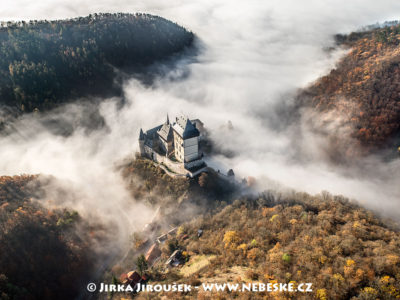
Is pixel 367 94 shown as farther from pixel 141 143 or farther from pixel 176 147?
pixel 141 143

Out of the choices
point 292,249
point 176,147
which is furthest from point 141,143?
point 292,249

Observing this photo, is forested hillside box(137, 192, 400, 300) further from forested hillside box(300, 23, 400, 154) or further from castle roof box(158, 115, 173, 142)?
forested hillside box(300, 23, 400, 154)

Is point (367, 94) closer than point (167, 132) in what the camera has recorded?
No

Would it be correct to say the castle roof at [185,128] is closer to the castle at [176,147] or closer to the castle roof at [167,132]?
the castle at [176,147]

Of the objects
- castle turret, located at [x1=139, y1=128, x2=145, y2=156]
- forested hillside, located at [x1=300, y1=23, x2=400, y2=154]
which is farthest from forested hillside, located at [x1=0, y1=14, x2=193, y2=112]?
forested hillside, located at [x1=300, y1=23, x2=400, y2=154]

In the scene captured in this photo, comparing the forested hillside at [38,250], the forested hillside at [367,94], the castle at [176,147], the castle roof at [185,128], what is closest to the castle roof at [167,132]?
the castle at [176,147]

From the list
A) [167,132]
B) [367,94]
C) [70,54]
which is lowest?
[167,132]

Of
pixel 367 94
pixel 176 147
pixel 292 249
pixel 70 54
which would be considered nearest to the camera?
pixel 292 249
